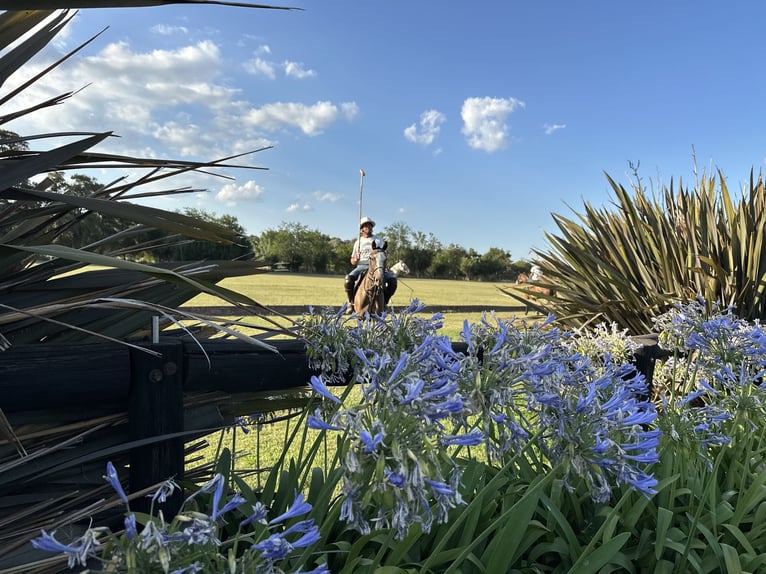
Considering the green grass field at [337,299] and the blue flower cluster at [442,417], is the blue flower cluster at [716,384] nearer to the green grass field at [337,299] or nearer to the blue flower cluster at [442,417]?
the blue flower cluster at [442,417]

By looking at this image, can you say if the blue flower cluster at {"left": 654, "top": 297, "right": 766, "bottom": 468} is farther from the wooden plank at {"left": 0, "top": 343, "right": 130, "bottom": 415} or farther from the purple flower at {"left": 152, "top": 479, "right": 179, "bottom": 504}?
the wooden plank at {"left": 0, "top": 343, "right": 130, "bottom": 415}

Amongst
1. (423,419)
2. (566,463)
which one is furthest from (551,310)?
(423,419)

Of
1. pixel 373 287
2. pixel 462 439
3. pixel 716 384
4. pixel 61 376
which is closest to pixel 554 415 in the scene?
pixel 462 439

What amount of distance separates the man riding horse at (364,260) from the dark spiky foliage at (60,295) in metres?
11.3

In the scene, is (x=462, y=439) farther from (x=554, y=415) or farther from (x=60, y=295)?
(x=60, y=295)

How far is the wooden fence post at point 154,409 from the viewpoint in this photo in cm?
138

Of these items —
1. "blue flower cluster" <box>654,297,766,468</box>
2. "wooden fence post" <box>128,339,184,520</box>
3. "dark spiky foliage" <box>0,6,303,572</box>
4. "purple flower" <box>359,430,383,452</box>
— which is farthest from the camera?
"blue flower cluster" <box>654,297,766,468</box>

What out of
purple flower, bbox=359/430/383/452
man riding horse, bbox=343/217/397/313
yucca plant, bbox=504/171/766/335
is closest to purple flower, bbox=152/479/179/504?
purple flower, bbox=359/430/383/452

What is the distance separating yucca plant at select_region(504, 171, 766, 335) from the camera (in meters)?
4.16

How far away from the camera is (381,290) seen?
466 inches

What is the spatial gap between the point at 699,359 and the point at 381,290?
1000cm

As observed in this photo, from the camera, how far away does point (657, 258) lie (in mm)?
4609

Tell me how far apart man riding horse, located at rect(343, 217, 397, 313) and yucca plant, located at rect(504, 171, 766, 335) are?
8.08 metres

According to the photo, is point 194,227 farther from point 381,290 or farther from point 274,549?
point 381,290
